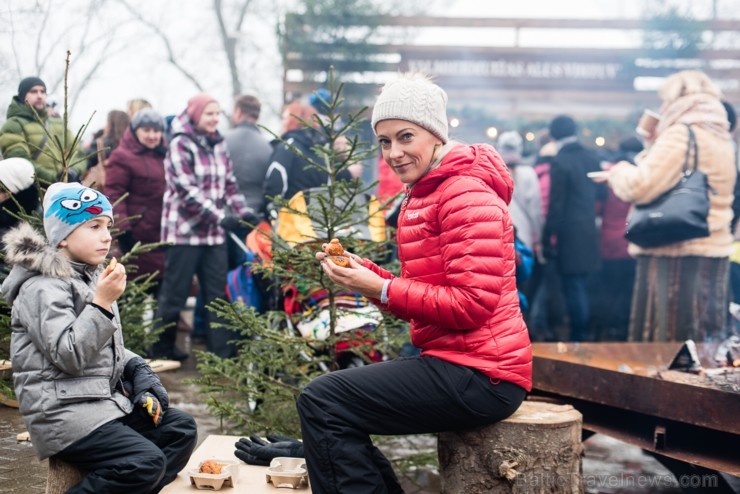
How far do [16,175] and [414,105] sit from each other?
10.3 feet

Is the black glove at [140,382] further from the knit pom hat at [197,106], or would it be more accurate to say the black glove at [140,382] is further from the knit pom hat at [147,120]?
the knit pom hat at [147,120]

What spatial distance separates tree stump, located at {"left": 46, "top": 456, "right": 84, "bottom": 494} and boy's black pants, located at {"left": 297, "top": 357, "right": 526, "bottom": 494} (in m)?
1.01

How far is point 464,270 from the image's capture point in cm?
329

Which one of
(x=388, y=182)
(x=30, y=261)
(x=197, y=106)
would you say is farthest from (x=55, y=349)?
(x=388, y=182)

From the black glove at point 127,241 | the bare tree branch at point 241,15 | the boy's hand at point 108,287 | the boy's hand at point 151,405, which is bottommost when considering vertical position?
the boy's hand at point 151,405

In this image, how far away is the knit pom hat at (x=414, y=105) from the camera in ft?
11.6

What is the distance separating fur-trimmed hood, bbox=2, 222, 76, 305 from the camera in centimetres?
342

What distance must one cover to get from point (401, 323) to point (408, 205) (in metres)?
1.34

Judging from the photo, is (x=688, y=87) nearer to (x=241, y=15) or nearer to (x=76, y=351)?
(x=76, y=351)

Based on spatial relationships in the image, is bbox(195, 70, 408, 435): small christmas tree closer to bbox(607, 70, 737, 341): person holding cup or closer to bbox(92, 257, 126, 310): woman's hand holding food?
bbox(92, 257, 126, 310): woman's hand holding food

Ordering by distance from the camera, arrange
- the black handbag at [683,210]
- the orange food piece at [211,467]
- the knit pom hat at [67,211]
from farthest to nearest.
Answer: the black handbag at [683,210] → the orange food piece at [211,467] → the knit pom hat at [67,211]

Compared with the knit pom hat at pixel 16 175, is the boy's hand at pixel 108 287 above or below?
below

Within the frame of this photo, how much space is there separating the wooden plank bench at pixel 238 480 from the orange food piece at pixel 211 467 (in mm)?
85

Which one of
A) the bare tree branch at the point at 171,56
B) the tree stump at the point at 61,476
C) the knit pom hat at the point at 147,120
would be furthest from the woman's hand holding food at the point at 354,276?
the bare tree branch at the point at 171,56
